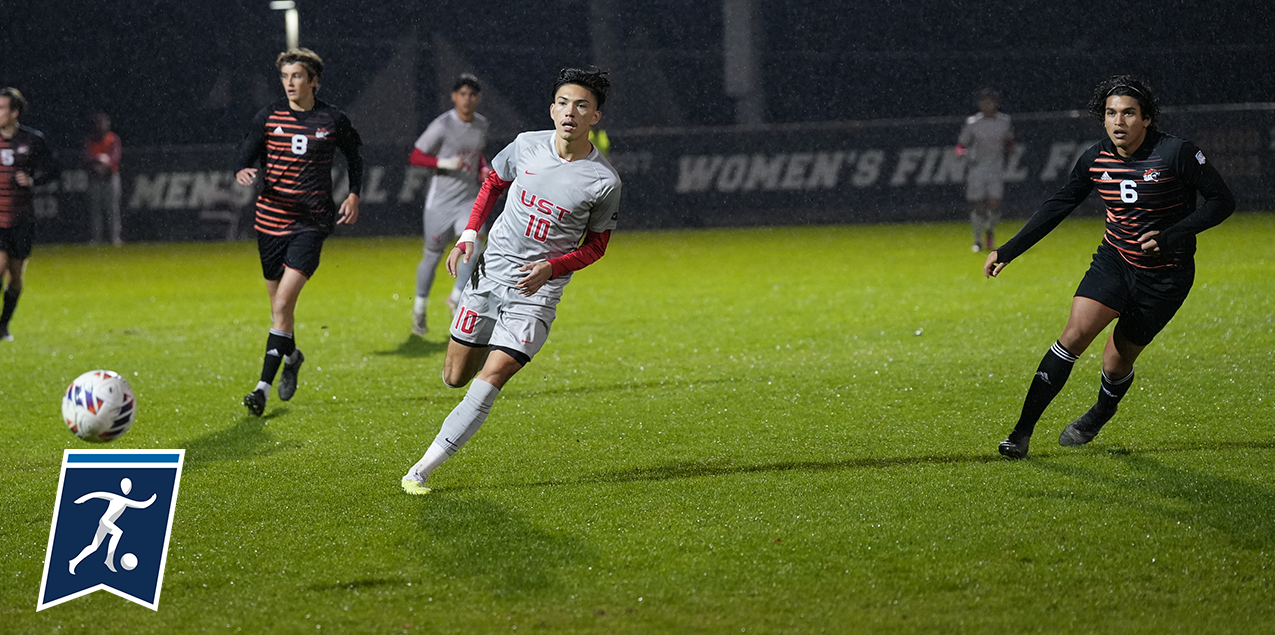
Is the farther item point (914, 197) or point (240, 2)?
point (240, 2)

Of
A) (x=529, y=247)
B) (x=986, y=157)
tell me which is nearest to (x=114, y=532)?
(x=529, y=247)

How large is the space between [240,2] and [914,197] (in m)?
15.3

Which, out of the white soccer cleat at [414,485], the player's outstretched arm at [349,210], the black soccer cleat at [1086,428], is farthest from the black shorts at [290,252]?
the black soccer cleat at [1086,428]

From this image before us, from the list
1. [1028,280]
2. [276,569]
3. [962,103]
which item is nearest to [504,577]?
[276,569]

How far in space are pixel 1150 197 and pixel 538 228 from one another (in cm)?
259

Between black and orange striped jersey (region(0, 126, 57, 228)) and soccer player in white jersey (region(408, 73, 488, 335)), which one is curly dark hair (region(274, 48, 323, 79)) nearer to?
soccer player in white jersey (region(408, 73, 488, 335))

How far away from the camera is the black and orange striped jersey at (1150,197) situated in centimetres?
482

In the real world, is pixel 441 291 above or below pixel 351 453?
below

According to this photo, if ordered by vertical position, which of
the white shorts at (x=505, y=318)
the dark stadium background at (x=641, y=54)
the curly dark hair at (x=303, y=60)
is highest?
the curly dark hair at (x=303, y=60)

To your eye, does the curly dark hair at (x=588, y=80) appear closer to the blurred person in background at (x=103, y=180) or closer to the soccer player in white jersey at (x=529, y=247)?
the soccer player in white jersey at (x=529, y=247)

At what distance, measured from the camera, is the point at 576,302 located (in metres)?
11.6

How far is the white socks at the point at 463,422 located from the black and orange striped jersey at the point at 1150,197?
2.29m

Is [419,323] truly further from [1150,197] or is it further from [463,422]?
[1150,197]

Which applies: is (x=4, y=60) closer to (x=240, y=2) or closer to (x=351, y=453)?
(x=240, y=2)
